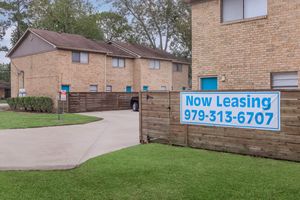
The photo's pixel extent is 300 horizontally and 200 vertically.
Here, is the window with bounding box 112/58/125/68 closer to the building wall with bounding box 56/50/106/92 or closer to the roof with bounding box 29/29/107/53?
the building wall with bounding box 56/50/106/92

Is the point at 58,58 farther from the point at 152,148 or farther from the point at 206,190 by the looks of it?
the point at 206,190

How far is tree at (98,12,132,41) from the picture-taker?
52.2 m

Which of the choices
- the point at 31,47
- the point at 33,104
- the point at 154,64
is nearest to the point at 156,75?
the point at 154,64

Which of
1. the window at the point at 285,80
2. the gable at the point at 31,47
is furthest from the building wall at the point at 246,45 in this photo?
the gable at the point at 31,47

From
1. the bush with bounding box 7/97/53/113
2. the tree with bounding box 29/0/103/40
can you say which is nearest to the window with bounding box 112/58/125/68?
the bush with bounding box 7/97/53/113

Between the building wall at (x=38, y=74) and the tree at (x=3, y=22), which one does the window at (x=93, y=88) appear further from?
the tree at (x=3, y=22)

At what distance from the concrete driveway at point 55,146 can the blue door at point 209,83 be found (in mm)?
3540

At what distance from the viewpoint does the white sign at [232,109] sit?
299 inches

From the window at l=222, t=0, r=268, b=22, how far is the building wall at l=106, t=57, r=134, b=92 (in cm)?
1968

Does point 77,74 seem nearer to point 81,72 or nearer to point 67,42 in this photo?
point 81,72

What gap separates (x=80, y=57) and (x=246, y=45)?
63.2ft

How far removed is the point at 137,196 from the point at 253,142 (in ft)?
12.0

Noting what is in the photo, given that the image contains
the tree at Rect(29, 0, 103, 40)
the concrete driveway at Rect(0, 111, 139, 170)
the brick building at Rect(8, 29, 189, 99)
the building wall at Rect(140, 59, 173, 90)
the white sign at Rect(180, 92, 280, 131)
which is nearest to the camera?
the white sign at Rect(180, 92, 280, 131)

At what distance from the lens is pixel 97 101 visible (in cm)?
2755
